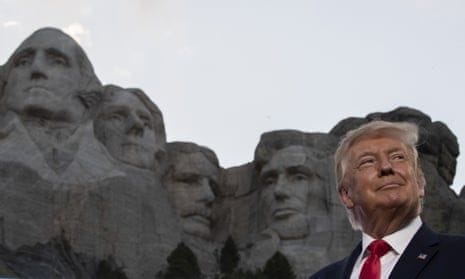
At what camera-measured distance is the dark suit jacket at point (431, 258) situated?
2744mm

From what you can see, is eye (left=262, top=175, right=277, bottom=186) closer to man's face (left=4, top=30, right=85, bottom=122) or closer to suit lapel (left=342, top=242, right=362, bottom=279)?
man's face (left=4, top=30, right=85, bottom=122)

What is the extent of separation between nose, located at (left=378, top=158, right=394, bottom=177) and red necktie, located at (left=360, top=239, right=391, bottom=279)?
17 cm

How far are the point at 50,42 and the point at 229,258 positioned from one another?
3.29m

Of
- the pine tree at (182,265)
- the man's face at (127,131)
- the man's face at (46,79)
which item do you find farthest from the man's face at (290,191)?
the man's face at (46,79)

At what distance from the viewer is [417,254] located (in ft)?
9.27

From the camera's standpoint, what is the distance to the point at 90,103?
1359 cm

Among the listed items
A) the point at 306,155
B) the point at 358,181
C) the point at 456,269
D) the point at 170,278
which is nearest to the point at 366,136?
the point at 358,181

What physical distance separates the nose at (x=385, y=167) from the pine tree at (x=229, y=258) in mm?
10063

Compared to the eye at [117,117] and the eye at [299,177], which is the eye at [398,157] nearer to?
the eye at [117,117]

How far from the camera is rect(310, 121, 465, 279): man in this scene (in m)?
2.80

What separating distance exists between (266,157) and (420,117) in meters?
2.16

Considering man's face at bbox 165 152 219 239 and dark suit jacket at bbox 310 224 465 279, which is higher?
man's face at bbox 165 152 219 239

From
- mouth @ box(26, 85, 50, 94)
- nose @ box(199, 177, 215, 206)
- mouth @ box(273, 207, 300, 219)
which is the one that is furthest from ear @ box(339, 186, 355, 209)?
nose @ box(199, 177, 215, 206)

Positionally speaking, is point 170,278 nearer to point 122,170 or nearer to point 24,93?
point 122,170
